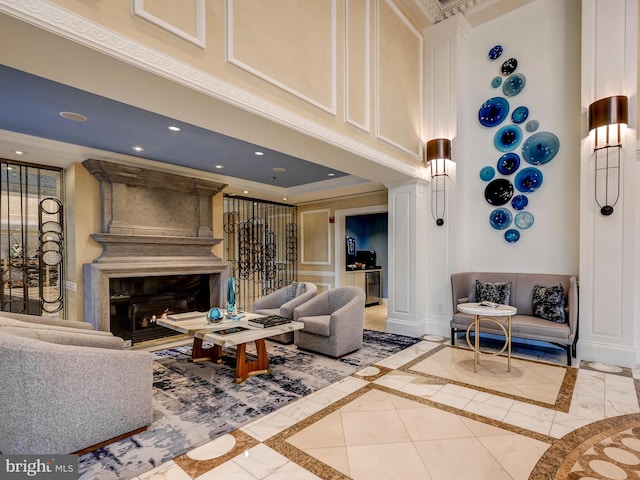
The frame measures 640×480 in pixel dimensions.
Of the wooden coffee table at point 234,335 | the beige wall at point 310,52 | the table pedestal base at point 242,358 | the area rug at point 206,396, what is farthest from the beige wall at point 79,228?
the beige wall at point 310,52

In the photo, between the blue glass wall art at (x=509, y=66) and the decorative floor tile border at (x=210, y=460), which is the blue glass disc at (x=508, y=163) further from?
the decorative floor tile border at (x=210, y=460)

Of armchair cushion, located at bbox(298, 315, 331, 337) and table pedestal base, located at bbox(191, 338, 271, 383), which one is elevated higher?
armchair cushion, located at bbox(298, 315, 331, 337)

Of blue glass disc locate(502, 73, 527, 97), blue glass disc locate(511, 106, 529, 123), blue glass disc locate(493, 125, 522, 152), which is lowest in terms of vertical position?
blue glass disc locate(493, 125, 522, 152)

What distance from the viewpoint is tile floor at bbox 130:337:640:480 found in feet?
6.51

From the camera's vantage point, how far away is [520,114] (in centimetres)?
461

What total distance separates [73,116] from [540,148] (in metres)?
5.64

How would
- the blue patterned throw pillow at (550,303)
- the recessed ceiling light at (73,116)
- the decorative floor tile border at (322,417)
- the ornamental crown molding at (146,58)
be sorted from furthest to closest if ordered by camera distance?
1. the blue patterned throw pillow at (550,303)
2. the recessed ceiling light at (73,116)
3. the decorative floor tile border at (322,417)
4. the ornamental crown molding at (146,58)

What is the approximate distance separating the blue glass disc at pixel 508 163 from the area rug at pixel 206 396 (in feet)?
9.21

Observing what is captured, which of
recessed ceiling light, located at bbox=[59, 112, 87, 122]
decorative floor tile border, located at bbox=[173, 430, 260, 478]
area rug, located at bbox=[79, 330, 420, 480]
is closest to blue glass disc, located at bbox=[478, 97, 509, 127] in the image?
area rug, located at bbox=[79, 330, 420, 480]

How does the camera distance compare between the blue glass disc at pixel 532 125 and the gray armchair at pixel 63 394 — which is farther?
the blue glass disc at pixel 532 125

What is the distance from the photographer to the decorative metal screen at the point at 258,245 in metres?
7.23

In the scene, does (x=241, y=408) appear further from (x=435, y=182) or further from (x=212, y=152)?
(x=435, y=182)

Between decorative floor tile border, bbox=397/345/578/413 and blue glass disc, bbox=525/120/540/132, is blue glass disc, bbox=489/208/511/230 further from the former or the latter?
decorative floor tile border, bbox=397/345/578/413

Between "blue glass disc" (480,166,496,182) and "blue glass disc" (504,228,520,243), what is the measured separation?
81cm
